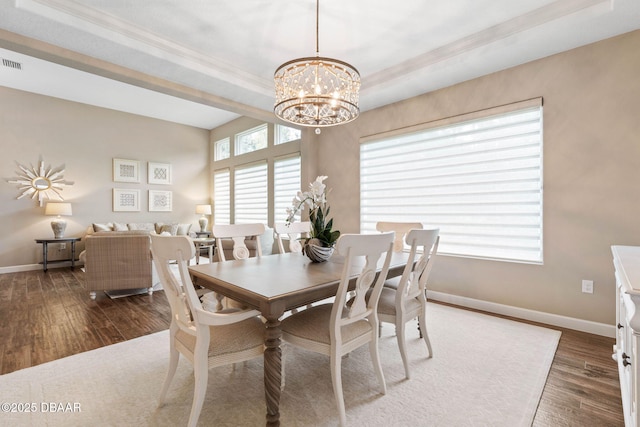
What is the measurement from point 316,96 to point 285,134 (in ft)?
12.6

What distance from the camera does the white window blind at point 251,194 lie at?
6.34m

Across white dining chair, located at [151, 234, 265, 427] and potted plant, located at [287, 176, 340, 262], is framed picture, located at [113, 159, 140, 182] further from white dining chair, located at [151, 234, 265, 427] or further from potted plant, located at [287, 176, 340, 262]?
white dining chair, located at [151, 234, 265, 427]

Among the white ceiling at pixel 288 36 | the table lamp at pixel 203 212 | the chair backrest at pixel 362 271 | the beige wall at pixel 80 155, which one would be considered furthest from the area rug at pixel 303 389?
the table lamp at pixel 203 212

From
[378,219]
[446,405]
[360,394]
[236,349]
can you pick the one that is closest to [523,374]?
[446,405]

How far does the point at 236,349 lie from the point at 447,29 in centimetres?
316

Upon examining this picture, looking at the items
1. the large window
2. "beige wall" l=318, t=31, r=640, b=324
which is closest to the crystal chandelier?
"beige wall" l=318, t=31, r=640, b=324

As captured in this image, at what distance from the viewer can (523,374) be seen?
1.97m

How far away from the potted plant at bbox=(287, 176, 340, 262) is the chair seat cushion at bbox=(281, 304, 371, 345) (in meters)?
0.48

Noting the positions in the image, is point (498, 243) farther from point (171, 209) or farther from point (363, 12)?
point (171, 209)

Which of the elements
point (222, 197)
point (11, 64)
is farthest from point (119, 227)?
point (11, 64)

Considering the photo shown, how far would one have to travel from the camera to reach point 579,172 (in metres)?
2.68

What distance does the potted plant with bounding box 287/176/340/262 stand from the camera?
2.14 meters

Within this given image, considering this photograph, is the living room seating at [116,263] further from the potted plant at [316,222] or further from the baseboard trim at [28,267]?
the baseboard trim at [28,267]

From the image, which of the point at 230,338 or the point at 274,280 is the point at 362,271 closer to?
the point at 274,280
